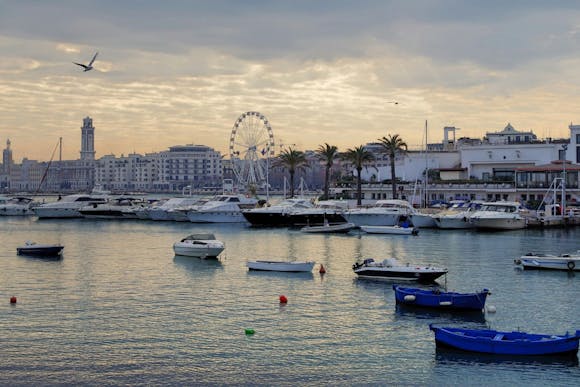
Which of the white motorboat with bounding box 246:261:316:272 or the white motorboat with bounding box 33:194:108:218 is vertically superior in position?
the white motorboat with bounding box 33:194:108:218

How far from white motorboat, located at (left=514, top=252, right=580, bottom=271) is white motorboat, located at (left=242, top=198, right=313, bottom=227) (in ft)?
156

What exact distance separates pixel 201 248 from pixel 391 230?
30.6 m

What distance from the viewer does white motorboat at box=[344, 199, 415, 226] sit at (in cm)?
9169

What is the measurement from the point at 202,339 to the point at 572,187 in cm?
8378

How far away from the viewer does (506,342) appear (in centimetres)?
3044

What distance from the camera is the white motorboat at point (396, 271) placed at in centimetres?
4744

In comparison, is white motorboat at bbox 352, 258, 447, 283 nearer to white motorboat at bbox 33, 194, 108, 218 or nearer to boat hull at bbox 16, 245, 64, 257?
boat hull at bbox 16, 245, 64, 257

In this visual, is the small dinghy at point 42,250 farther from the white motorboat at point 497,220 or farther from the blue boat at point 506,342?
the white motorboat at point 497,220

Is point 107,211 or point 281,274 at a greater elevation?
point 107,211

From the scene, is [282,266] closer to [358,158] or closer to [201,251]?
[201,251]

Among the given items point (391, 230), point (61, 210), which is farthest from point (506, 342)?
point (61, 210)

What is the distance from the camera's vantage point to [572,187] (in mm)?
104500

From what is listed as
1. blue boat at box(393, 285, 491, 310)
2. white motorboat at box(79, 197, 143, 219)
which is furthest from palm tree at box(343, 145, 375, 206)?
blue boat at box(393, 285, 491, 310)

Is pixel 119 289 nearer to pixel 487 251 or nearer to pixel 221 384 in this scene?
pixel 221 384
